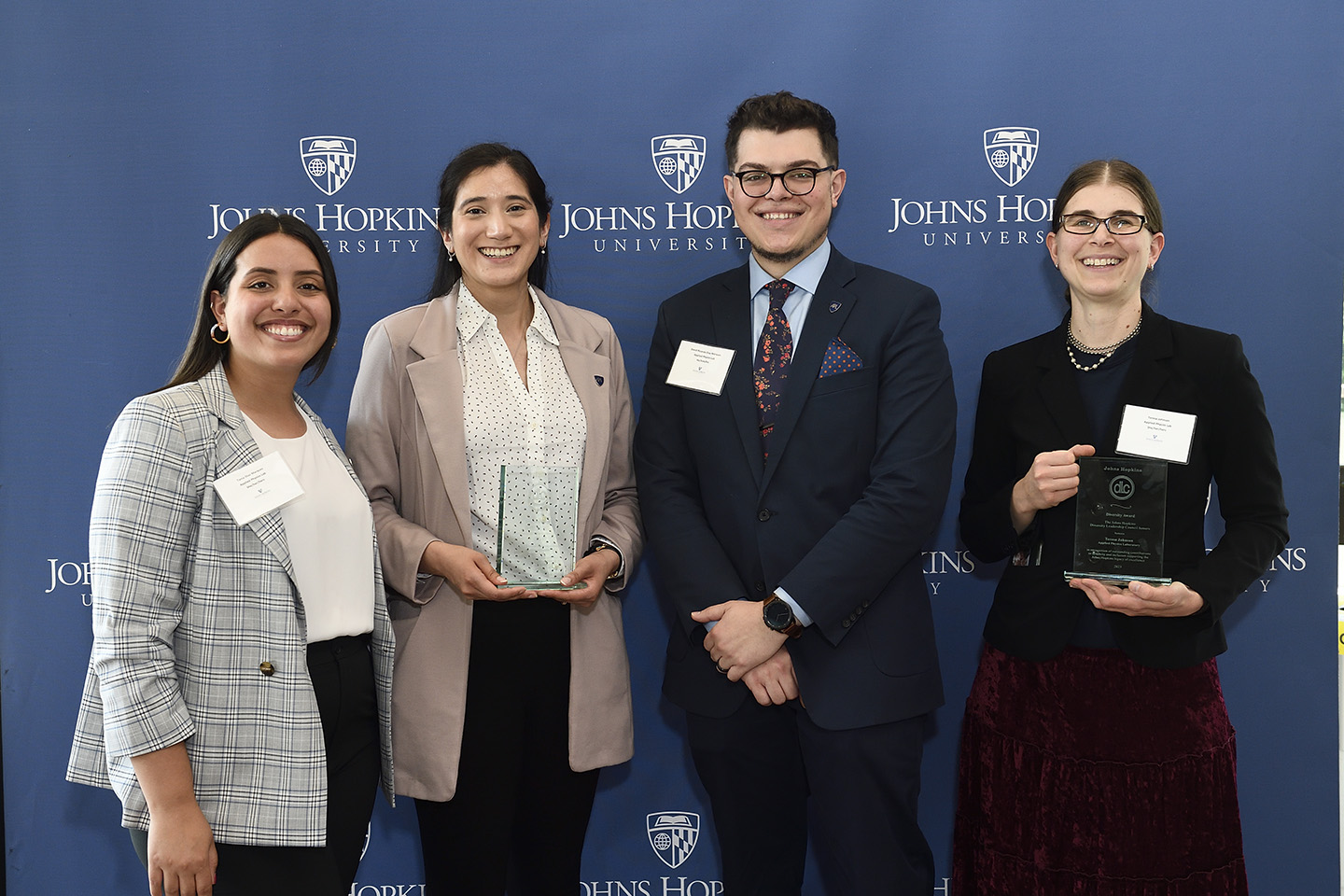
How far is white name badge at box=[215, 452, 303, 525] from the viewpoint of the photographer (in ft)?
5.34

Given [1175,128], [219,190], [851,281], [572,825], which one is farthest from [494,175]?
[1175,128]

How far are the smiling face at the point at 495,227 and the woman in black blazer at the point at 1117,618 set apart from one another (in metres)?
1.25

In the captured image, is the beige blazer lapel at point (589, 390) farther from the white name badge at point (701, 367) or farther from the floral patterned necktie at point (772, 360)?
the floral patterned necktie at point (772, 360)

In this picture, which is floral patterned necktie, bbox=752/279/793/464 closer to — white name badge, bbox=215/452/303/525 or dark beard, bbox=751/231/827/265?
dark beard, bbox=751/231/827/265

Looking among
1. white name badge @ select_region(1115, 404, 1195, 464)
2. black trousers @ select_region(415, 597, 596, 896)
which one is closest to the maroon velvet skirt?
white name badge @ select_region(1115, 404, 1195, 464)

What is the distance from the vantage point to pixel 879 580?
199 centimetres

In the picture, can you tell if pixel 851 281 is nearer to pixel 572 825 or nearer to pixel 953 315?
pixel 953 315

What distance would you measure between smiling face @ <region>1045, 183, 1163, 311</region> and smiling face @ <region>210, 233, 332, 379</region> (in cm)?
167

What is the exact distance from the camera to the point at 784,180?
212 centimetres

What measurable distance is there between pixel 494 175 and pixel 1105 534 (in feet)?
5.27

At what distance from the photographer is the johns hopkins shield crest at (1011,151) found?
9.12ft

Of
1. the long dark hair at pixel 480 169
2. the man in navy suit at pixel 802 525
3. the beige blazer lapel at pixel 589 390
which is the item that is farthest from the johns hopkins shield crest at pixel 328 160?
the man in navy suit at pixel 802 525

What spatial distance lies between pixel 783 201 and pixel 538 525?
0.94 meters

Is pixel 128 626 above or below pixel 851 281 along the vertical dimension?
below
